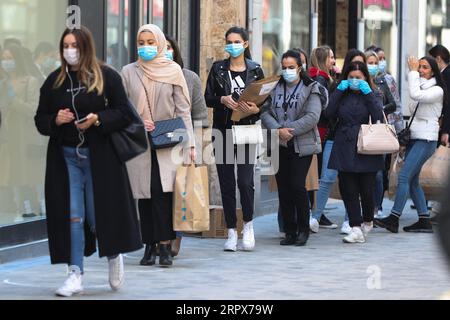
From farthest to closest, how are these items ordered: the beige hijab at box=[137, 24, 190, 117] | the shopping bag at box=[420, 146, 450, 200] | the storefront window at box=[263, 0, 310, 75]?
the storefront window at box=[263, 0, 310, 75], the shopping bag at box=[420, 146, 450, 200], the beige hijab at box=[137, 24, 190, 117]

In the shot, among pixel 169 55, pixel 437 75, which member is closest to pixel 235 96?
pixel 169 55

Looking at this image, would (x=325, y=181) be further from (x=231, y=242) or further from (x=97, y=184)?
(x=97, y=184)

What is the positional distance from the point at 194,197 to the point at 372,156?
8.83 ft

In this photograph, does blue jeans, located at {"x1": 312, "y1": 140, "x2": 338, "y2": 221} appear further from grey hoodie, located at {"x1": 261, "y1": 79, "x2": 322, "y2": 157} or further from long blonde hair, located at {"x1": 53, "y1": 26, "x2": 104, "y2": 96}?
long blonde hair, located at {"x1": 53, "y1": 26, "x2": 104, "y2": 96}

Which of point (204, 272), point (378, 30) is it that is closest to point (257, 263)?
point (204, 272)

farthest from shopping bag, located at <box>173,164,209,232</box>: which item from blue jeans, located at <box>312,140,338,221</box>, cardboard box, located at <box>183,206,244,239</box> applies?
blue jeans, located at <box>312,140,338,221</box>

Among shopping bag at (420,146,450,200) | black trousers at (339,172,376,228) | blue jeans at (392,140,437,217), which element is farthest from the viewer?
blue jeans at (392,140,437,217)

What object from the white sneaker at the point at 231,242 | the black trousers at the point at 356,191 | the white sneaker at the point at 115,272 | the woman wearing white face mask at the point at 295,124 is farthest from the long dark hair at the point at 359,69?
the white sneaker at the point at 115,272

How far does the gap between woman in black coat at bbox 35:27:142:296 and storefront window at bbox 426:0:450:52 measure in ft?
52.7

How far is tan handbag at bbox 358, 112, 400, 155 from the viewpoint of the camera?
10938 millimetres

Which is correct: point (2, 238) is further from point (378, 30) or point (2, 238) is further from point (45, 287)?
point (378, 30)

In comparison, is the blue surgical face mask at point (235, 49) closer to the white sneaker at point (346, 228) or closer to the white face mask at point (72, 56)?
the white sneaker at point (346, 228)

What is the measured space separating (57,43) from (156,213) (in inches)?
84.0

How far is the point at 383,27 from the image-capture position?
20609 millimetres
